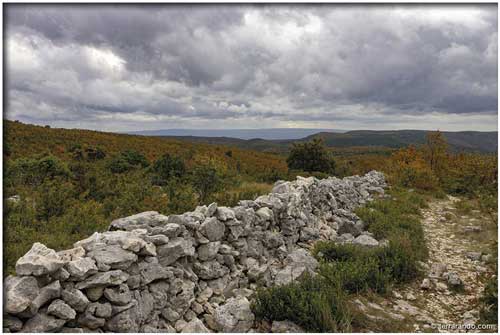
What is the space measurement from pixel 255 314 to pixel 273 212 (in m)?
3.52

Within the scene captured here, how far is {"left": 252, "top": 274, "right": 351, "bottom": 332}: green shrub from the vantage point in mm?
4773

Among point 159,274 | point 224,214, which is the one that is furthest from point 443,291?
point 159,274

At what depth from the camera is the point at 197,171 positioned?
14.2 meters

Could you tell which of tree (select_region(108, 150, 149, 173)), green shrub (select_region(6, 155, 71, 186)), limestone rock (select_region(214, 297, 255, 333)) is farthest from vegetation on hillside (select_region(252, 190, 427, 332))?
tree (select_region(108, 150, 149, 173))

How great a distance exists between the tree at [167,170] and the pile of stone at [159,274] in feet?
29.4

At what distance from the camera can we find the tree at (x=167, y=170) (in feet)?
Answer: 53.4

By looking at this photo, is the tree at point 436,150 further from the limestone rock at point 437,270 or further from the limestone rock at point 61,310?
the limestone rock at point 61,310

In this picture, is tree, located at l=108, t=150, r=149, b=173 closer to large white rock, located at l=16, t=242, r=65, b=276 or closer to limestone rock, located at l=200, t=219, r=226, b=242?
limestone rock, located at l=200, t=219, r=226, b=242

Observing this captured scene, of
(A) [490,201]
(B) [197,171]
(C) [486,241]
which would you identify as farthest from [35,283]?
(A) [490,201]

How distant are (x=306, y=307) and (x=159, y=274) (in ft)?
7.33

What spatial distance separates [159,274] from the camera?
16.4 feet

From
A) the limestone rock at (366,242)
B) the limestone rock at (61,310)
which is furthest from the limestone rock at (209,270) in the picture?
the limestone rock at (366,242)

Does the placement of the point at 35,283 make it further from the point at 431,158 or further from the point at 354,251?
the point at 431,158

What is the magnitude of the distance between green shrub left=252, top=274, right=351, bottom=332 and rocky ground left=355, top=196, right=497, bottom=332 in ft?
1.85
